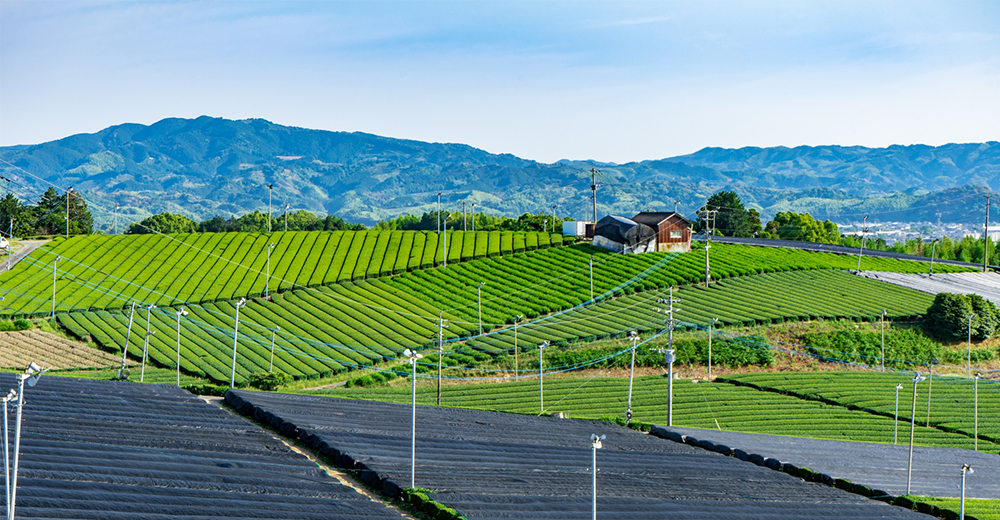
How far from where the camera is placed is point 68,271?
101812mm

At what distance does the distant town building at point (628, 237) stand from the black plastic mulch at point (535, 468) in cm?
6717

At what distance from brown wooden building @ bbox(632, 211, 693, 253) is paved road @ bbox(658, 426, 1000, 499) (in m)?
63.4

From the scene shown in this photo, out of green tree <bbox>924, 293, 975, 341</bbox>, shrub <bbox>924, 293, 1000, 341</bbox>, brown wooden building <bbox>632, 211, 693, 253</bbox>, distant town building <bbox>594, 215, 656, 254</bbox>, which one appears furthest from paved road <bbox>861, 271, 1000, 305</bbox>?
distant town building <bbox>594, 215, 656, 254</bbox>

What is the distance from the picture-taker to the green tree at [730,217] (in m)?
161

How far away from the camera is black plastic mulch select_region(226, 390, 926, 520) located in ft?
106

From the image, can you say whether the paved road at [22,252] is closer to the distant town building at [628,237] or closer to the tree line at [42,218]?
the tree line at [42,218]

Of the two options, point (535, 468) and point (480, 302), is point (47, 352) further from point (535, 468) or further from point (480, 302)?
point (535, 468)

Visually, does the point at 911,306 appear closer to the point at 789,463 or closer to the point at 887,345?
the point at 887,345

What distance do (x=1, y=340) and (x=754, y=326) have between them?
7097cm

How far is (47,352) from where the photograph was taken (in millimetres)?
73625

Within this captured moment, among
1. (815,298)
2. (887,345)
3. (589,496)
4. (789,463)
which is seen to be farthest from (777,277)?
(589,496)

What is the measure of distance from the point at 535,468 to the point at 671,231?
83.9 metres

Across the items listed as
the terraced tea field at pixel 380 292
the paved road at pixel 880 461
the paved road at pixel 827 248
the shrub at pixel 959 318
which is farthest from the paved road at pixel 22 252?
the shrub at pixel 959 318

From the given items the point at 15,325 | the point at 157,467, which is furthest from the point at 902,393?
the point at 15,325
